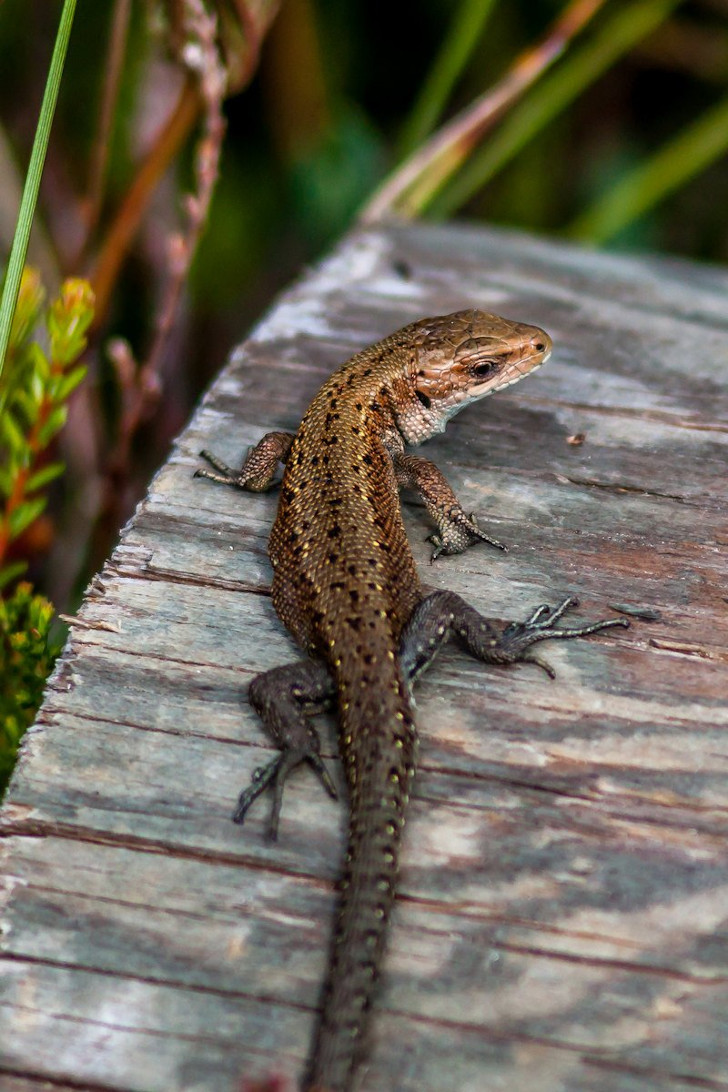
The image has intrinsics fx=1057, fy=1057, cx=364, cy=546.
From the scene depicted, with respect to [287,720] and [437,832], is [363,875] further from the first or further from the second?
[287,720]

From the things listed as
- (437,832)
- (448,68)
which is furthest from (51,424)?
(448,68)

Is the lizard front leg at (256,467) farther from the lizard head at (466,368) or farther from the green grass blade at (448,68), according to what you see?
the green grass blade at (448,68)

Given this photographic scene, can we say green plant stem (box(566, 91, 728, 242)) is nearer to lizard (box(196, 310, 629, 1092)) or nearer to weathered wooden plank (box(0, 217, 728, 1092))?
lizard (box(196, 310, 629, 1092))

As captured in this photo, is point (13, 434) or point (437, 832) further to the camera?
point (13, 434)

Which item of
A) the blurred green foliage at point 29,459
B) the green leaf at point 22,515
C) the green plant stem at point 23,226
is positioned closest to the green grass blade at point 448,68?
the blurred green foliage at point 29,459

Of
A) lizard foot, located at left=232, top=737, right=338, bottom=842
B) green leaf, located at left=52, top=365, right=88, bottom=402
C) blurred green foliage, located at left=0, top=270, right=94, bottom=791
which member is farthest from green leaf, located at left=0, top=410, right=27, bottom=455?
lizard foot, located at left=232, top=737, right=338, bottom=842

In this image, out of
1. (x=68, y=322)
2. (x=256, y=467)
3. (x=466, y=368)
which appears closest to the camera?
(x=68, y=322)

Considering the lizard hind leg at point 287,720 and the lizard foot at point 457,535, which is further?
the lizard foot at point 457,535
